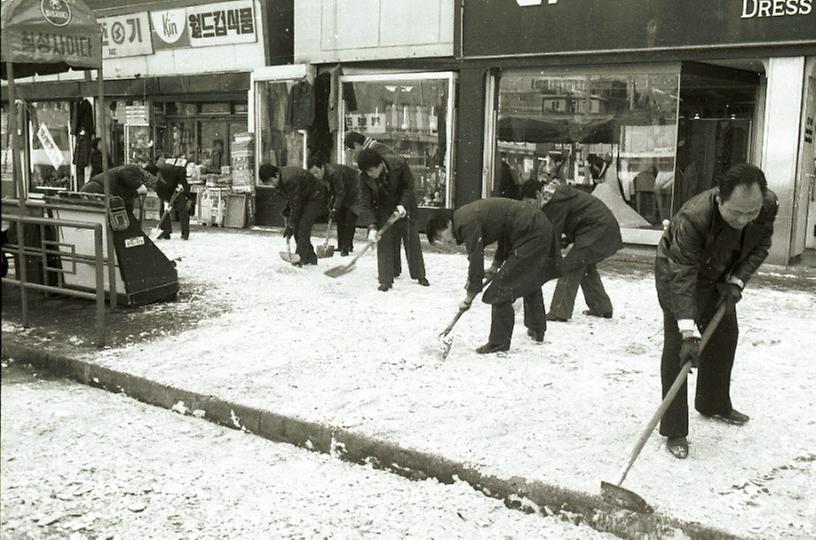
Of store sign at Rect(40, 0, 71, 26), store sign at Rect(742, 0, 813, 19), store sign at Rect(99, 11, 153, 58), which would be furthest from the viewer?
store sign at Rect(99, 11, 153, 58)

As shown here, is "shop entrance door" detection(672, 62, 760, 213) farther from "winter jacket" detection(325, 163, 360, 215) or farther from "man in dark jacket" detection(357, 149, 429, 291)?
"man in dark jacket" detection(357, 149, 429, 291)

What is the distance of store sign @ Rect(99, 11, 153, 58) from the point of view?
17953 millimetres

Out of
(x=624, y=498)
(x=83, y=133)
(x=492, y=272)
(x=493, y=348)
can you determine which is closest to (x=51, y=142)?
(x=83, y=133)

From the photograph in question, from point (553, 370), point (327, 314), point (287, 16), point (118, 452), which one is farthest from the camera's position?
point (287, 16)

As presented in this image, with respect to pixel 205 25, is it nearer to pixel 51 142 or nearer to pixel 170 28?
pixel 170 28

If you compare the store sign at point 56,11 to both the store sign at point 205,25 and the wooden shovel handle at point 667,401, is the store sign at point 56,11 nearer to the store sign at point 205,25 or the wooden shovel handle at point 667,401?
the wooden shovel handle at point 667,401

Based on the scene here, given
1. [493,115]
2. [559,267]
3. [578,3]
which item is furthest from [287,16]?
[559,267]

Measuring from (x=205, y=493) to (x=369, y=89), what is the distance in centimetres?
1154

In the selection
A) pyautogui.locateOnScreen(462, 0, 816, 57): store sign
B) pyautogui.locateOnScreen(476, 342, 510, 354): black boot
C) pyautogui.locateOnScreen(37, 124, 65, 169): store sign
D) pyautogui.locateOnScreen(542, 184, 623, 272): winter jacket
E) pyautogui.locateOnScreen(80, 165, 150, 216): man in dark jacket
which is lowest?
pyautogui.locateOnScreen(476, 342, 510, 354): black boot

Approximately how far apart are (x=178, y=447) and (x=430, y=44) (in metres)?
10.4

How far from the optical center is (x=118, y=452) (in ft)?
15.0

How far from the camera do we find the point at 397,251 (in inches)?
381

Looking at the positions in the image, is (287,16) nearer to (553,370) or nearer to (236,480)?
(553,370)

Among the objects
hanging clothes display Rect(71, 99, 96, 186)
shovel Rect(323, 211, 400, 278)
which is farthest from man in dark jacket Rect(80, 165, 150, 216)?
hanging clothes display Rect(71, 99, 96, 186)
